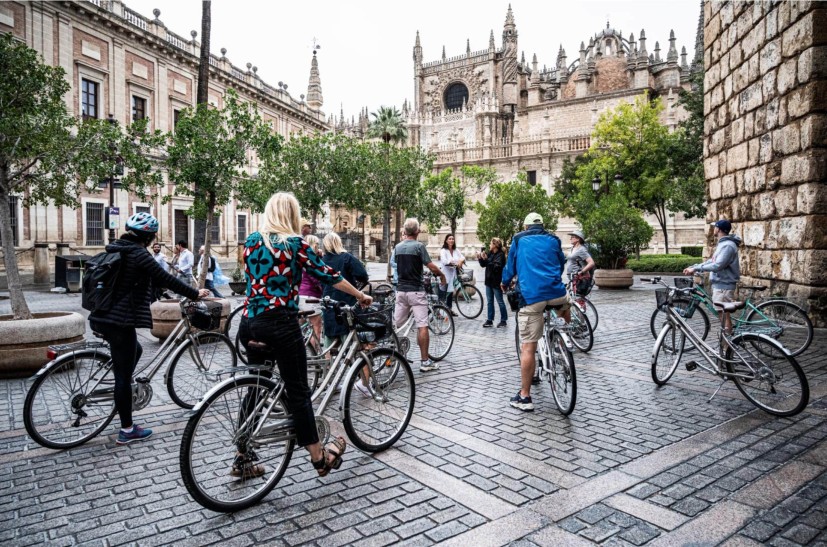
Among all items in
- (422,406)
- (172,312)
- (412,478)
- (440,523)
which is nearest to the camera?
(440,523)

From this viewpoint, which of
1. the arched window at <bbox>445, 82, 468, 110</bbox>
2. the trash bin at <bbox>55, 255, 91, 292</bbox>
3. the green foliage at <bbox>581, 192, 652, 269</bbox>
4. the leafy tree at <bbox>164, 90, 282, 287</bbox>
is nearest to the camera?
the leafy tree at <bbox>164, 90, 282, 287</bbox>

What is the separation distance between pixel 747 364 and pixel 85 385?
6.32 metres

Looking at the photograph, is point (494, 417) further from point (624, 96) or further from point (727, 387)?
point (624, 96)

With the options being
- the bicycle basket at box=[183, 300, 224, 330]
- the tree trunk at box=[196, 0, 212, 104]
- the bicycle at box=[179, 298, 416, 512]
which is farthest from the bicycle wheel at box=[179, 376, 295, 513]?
the tree trunk at box=[196, 0, 212, 104]

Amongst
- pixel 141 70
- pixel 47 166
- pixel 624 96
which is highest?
pixel 624 96

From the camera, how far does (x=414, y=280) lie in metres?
7.39

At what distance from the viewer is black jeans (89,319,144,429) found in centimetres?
451

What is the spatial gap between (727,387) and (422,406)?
3.67 meters

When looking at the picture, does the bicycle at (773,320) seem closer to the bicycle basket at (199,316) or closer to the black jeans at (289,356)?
the black jeans at (289,356)

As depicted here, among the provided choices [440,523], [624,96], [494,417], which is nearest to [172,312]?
[494,417]

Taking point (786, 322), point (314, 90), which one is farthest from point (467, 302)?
point (314, 90)

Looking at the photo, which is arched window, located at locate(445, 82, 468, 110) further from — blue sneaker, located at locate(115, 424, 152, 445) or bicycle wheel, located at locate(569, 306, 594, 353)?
blue sneaker, located at locate(115, 424, 152, 445)

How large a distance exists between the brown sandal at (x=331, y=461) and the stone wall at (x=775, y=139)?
9050 millimetres

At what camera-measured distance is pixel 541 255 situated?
5.59 metres
